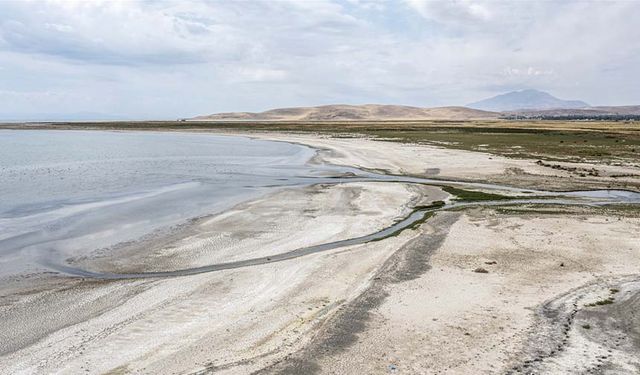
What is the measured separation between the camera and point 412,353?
9.78m

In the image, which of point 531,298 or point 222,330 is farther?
point 531,298

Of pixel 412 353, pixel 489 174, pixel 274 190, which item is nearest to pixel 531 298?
pixel 412 353

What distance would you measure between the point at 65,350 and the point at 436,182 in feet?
92.7

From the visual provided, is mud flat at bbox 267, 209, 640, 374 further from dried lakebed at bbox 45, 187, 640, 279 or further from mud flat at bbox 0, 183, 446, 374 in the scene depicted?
dried lakebed at bbox 45, 187, 640, 279

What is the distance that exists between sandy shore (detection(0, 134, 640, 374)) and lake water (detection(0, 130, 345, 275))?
2398 millimetres

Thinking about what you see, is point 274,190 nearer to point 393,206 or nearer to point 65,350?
point 393,206

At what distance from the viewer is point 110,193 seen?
1217 inches

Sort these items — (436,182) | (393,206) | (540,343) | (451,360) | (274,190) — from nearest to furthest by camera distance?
(451,360)
(540,343)
(393,206)
(274,190)
(436,182)

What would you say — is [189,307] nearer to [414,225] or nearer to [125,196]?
[414,225]

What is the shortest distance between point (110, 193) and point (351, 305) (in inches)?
935

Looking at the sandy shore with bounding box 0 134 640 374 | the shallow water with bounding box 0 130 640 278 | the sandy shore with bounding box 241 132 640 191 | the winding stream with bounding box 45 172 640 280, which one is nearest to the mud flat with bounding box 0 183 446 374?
the sandy shore with bounding box 0 134 640 374

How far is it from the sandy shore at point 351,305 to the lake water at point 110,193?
240cm

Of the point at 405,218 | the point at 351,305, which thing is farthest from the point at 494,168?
the point at 351,305

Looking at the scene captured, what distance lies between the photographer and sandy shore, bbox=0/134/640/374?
31.3 feet
